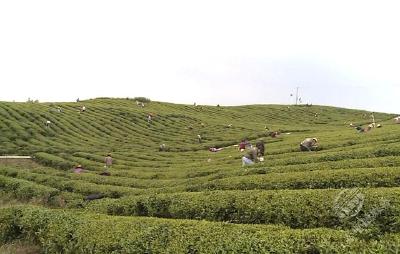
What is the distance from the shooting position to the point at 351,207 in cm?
1372

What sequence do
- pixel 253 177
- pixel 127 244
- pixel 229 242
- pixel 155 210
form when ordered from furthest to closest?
pixel 253 177
pixel 155 210
pixel 127 244
pixel 229 242

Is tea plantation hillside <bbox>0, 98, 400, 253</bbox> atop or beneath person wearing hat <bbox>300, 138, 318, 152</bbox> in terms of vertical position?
beneath

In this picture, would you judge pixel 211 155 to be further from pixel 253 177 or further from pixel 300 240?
pixel 300 240

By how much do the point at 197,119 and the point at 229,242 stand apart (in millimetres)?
65042

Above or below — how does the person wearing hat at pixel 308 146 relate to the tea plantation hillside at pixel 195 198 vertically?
above

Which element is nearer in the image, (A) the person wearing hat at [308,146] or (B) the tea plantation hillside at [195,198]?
(B) the tea plantation hillside at [195,198]

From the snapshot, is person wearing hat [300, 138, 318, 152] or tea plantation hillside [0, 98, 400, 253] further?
person wearing hat [300, 138, 318, 152]

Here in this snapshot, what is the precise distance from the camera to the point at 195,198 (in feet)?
66.4

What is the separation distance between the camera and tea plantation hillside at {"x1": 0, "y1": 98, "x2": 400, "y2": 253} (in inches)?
503

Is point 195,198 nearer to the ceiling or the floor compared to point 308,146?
nearer to the floor

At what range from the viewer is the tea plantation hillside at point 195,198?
1278cm

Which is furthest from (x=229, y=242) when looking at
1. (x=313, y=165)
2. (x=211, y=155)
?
(x=211, y=155)

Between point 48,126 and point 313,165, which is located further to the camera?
point 48,126

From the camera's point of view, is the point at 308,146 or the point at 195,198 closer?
the point at 195,198
